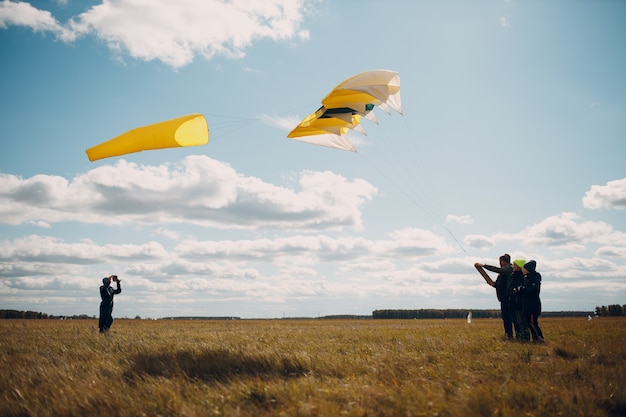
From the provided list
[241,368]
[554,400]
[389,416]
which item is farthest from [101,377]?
[554,400]

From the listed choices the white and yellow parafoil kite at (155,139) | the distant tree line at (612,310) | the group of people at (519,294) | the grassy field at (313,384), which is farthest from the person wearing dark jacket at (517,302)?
the distant tree line at (612,310)

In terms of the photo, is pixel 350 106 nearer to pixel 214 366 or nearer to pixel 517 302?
pixel 517 302

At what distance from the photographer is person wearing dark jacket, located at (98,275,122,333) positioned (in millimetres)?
14922

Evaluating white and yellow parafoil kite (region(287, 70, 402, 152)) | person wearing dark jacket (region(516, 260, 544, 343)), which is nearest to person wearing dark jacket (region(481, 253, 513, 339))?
person wearing dark jacket (region(516, 260, 544, 343))

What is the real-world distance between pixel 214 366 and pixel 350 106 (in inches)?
337

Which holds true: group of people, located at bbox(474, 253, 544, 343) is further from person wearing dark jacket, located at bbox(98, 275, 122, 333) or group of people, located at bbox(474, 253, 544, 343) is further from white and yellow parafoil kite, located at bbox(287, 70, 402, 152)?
person wearing dark jacket, located at bbox(98, 275, 122, 333)

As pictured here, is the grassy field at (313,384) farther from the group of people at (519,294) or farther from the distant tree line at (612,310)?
the distant tree line at (612,310)

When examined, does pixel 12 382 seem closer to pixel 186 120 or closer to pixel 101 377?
pixel 101 377

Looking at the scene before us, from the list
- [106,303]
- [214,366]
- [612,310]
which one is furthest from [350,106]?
[612,310]

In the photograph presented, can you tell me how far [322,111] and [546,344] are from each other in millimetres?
9098

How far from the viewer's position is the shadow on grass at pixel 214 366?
6.43 m

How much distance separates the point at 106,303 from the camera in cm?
1509

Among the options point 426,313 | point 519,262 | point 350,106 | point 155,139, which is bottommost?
point 426,313

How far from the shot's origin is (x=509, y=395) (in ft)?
15.7
